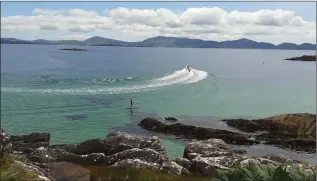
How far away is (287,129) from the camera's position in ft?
130

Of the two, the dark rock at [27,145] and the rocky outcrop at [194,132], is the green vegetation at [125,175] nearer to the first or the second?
the dark rock at [27,145]

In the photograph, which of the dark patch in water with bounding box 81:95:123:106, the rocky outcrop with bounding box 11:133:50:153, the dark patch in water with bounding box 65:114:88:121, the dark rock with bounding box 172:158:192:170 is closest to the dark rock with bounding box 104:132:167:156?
the dark rock with bounding box 172:158:192:170

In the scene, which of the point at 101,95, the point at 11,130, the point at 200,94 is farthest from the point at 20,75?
the point at 11,130

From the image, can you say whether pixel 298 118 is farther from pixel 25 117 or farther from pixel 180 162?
pixel 25 117

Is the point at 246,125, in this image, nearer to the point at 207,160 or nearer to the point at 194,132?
the point at 194,132

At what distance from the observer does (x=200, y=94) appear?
67.8 meters

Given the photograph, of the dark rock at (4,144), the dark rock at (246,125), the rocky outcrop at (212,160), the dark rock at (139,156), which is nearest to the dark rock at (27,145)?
the dark rock at (139,156)

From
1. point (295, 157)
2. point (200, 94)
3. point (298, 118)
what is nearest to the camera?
point (295, 157)

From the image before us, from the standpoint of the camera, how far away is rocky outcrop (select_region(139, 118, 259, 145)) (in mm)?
36219

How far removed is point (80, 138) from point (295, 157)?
17058mm

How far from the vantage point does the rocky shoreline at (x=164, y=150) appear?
17.2 metres

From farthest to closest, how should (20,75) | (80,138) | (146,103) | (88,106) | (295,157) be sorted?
(20,75) → (146,103) → (88,106) → (80,138) → (295,157)

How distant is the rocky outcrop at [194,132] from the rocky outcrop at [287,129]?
229cm

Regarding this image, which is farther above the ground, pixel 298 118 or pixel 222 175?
pixel 222 175
